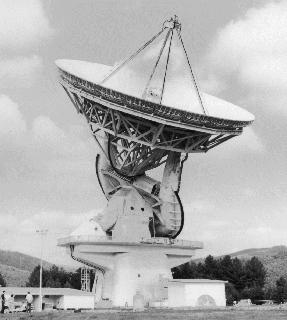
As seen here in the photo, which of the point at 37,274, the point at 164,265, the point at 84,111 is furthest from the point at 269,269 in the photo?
the point at 84,111

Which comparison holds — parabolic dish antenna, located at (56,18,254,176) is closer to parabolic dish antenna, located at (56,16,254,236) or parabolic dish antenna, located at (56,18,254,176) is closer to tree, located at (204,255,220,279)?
parabolic dish antenna, located at (56,16,254,236)

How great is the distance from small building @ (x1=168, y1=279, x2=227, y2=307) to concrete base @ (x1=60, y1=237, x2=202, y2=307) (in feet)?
5.15

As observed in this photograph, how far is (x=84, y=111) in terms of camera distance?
145ft

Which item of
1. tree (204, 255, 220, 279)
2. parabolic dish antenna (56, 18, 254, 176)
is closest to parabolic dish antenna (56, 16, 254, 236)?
parabolic dish antenna (56, 18, 254, 176)

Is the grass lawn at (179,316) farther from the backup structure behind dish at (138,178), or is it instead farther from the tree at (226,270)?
the tree at (226,270)

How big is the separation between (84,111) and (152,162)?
644 centimetres

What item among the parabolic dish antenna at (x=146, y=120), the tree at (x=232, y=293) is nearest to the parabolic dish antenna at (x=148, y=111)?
the parabolic dish antenna at (x=146, y=120)

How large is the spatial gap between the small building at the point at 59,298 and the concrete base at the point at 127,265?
132cm

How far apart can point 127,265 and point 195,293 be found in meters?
5.80

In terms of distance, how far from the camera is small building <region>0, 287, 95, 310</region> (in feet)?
154

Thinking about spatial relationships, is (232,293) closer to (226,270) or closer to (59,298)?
(226,270)

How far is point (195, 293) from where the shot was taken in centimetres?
4278

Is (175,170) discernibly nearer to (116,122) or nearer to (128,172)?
(128,172)

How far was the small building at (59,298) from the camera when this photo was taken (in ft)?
154
